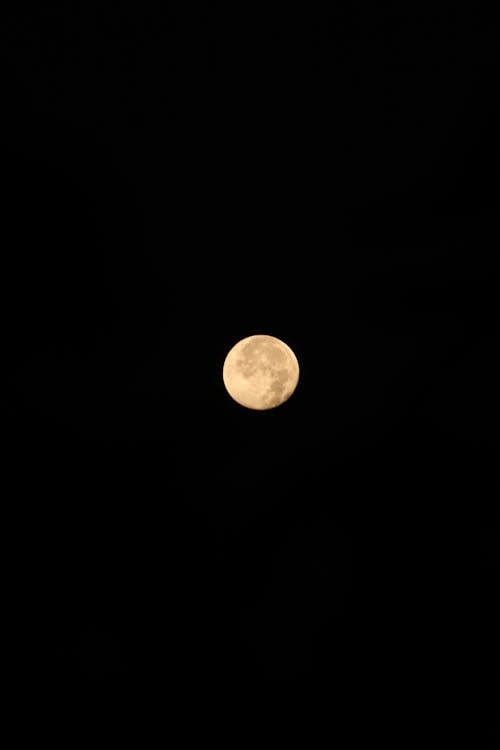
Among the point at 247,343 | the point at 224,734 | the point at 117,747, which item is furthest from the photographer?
the point at 224,734

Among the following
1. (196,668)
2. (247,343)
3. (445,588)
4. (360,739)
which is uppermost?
(247,343)

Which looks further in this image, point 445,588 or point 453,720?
point 445,588

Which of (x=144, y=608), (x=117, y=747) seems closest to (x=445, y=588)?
(x=144, y=608)

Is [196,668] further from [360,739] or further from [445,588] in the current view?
[445,588]

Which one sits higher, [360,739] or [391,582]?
[391,582]

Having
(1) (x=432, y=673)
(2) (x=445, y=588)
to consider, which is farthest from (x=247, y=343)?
(1) (x=432, y=673)

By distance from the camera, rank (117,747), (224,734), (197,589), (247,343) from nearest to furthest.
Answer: (247,343) → (117,747) → (224,734) → (197,589)
